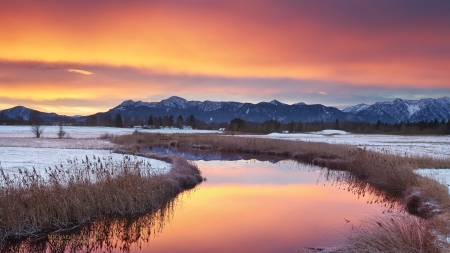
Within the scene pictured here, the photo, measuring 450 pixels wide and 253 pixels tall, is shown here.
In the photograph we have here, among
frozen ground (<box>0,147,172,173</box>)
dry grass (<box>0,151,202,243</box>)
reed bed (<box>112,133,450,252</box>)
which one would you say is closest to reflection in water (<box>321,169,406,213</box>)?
reed bed (<box>112,133,450,252</box>)

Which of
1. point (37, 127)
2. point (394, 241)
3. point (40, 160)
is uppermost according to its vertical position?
point (37, 127)

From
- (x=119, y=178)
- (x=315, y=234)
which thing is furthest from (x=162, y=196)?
(x=315, y=234)

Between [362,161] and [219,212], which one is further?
[362,161]

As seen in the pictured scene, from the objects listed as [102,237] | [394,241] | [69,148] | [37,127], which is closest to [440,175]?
[394,241]

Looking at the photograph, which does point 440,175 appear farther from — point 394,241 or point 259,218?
point 394,241

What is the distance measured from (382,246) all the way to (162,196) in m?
10.4

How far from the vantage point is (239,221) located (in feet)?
41.4

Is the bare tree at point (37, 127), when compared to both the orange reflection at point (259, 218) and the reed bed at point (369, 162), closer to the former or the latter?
the reed bed at point (369, 162)

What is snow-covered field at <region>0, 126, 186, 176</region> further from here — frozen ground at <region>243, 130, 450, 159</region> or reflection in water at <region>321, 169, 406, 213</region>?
frozen ground at <region>243, 130, 450, 159</region>

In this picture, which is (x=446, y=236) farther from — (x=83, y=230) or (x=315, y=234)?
(x=83, y=230)

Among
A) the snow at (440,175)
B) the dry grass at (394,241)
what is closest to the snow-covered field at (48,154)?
the dry grass at (394,241)

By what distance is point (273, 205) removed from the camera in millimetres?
15242

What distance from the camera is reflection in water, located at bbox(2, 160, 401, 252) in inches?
395

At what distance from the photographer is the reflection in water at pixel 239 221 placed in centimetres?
1004
